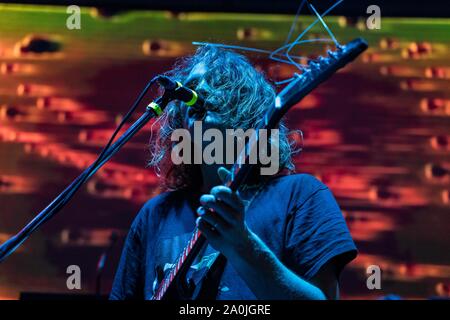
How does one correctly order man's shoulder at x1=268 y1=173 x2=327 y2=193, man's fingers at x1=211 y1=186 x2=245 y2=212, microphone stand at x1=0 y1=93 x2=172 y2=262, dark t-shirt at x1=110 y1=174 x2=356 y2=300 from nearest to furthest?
man's fingers at x1=211 y1=186 x2=245 y2=212
microphone stand at x1=0 y1=93 x2=172 y2=262
dark t-shirt at x1=110 y1=174 x2=356 y2=300
man's shoulder at x1=268 y1=173 x2=327 y2=193

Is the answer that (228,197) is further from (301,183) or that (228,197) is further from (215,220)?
(301,183)

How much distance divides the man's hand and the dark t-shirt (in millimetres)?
283

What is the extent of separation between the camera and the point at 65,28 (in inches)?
136

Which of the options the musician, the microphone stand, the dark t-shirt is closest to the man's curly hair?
the musician

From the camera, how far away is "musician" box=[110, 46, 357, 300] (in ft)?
4.06

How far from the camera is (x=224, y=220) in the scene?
119 cm

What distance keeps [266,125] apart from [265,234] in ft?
1.24

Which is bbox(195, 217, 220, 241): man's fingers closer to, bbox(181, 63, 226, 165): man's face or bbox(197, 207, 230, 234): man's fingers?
bbox(197, 207, 230, 234): man's fingers

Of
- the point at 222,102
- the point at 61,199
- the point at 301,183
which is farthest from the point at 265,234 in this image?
the point at 61,199

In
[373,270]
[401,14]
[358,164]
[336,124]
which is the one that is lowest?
[373,270]

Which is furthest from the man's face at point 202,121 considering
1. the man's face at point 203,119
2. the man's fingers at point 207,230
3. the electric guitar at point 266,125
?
the man's fingers at point 207,230

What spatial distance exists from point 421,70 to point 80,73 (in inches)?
79.7
